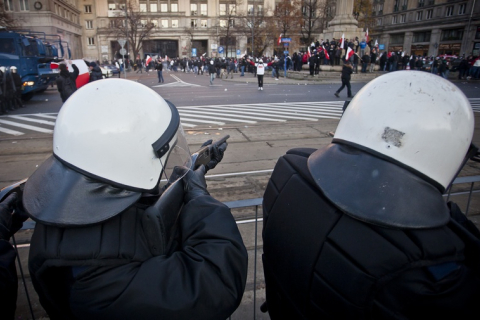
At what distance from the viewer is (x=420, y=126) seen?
41.5 inches

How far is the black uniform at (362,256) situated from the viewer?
3.02ft

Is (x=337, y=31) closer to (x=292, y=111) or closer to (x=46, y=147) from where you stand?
(x=292, y=111)

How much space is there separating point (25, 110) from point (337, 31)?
71.9ft

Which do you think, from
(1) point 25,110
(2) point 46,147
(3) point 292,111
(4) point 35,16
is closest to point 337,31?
(3) point 292,111

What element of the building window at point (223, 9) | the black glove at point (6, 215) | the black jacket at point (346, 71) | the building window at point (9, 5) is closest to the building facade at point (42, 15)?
the building window at point (9, 5)

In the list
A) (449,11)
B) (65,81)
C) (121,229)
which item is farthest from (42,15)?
(449,11)

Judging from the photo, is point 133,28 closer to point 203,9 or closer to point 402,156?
point 203,9

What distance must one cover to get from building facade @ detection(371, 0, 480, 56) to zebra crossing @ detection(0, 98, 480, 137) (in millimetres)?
33057

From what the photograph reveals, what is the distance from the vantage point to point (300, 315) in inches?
48.1

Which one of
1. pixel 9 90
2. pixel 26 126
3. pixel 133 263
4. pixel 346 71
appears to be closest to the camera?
pixel 133 263

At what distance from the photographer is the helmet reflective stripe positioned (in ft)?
3.77

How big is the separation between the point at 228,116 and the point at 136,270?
9.43 m

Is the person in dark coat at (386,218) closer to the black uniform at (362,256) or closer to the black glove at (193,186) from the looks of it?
the black uniform at (362,256)

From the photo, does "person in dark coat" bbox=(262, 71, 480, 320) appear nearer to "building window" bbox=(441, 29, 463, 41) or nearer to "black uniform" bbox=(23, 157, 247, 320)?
"black uniform" bbox=(23, 157, 247, 320)
